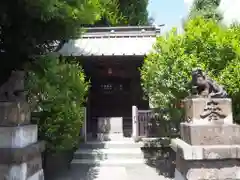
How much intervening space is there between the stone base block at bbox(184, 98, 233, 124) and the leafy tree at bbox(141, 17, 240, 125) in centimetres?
200

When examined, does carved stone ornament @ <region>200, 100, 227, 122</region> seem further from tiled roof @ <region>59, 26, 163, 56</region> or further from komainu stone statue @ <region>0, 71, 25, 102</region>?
tiled roof @ <region>59, 26, 163, 56</region>

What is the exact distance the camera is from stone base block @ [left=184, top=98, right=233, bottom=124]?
Answer: 16.5 feet

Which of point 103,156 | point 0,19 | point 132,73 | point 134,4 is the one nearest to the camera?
point 0,19

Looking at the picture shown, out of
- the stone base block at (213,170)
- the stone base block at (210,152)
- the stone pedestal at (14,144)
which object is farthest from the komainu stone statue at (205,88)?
the stone pedestal at (14,144)

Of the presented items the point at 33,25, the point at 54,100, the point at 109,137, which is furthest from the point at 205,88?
the point at 109,137

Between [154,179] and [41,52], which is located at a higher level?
[41,52]

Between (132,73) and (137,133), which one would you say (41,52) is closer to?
(137,133)

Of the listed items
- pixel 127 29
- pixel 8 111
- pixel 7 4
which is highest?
pixel 127 29

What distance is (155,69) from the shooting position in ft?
27.0

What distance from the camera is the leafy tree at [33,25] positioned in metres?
5.03

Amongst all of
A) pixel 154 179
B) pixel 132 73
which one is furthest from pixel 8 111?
pixel 132 73

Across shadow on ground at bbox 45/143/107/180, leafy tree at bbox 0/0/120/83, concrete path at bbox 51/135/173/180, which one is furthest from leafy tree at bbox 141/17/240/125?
shadow on ground at bbox 45/143/107/180

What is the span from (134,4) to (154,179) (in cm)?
1269

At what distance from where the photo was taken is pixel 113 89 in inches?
650
